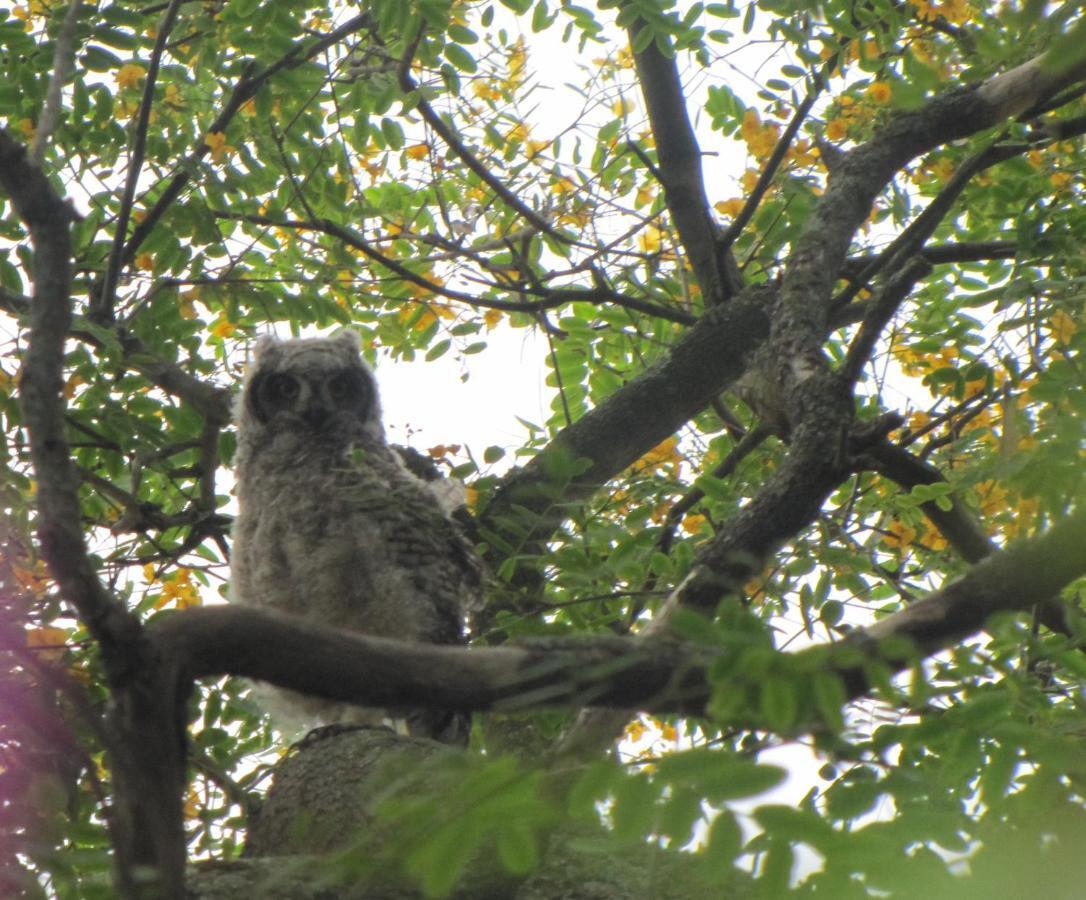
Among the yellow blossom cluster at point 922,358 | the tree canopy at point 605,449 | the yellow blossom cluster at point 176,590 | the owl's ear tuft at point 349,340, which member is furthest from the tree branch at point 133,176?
the yellow blossom cluster at point 922,358

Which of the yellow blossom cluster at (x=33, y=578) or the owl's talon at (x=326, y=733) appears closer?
the owl's talon at (x=326, y=733)

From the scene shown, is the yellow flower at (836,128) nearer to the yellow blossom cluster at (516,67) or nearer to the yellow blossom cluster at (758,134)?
the yellow blossom cluster at (758,134)

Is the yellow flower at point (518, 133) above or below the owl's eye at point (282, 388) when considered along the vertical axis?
above

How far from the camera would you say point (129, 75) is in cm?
429

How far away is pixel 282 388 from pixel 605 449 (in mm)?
1445

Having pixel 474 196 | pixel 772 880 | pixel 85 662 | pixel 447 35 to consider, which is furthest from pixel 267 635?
pixel 474 196

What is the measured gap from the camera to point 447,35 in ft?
14.4

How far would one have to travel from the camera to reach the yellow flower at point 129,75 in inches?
168

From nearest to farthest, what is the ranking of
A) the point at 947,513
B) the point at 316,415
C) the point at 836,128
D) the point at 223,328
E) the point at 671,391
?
the point at 947,513 → the point at 671,391 → the point at 836,128 → the point at 316,415 → the point at 223,328

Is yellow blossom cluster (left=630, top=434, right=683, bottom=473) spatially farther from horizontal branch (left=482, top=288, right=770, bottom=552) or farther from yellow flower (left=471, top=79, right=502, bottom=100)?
yellow flower (left=471, top=79, right=502, bottom=100)

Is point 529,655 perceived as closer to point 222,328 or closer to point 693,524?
point 693,524

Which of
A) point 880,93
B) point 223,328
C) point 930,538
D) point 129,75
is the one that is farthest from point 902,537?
Answer: point 129,75

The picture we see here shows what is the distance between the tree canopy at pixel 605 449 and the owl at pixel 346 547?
17cm

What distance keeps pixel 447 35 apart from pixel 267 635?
3137 millimetres
